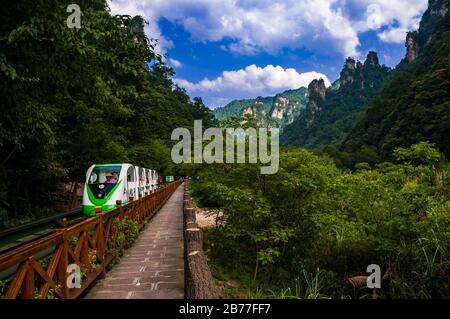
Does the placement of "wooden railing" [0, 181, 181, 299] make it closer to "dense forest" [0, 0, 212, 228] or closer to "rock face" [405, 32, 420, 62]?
"dense forest" [0, 0, 212, 228]

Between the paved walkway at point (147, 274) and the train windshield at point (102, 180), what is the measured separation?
17.2 feet

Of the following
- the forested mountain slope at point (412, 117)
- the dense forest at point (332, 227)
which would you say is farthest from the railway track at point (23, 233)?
the forested mountain slope at point (412, 117)

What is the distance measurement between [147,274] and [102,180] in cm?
925

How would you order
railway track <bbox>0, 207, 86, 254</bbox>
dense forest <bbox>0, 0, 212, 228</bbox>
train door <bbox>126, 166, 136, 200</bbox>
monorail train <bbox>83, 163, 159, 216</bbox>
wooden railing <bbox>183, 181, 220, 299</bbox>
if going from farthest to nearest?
train door <bbox>126, 166, 136, 200</bbox> → monorail train <bbox>83, 163, 159, 216</bbox> → railway track <bbox>0, 207, 86, 254</bbox> → dense forest <bbox>0, 0, 212, 228</bbox> → wooden railing <bbox>183, 181, 220, 299</bbox>

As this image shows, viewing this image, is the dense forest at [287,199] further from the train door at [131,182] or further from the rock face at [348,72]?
the rock face at [348,72]

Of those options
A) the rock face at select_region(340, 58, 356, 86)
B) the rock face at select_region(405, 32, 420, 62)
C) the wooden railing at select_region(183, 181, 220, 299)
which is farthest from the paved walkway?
the rock face at select_region(340, 58, 356, 86)

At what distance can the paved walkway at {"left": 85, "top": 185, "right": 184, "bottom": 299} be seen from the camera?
5340 mm

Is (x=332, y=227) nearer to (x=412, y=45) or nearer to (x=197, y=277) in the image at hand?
(x=197, y=277)

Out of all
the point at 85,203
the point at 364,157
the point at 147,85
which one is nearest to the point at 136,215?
the point at 85,203

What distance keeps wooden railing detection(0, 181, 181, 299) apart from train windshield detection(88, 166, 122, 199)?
656 cm

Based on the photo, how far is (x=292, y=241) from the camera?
8086 millimetres

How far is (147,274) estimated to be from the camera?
6.37m

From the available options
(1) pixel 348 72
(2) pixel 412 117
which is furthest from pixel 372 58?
(2) pixel 412 117

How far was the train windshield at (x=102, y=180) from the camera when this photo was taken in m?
14.5
